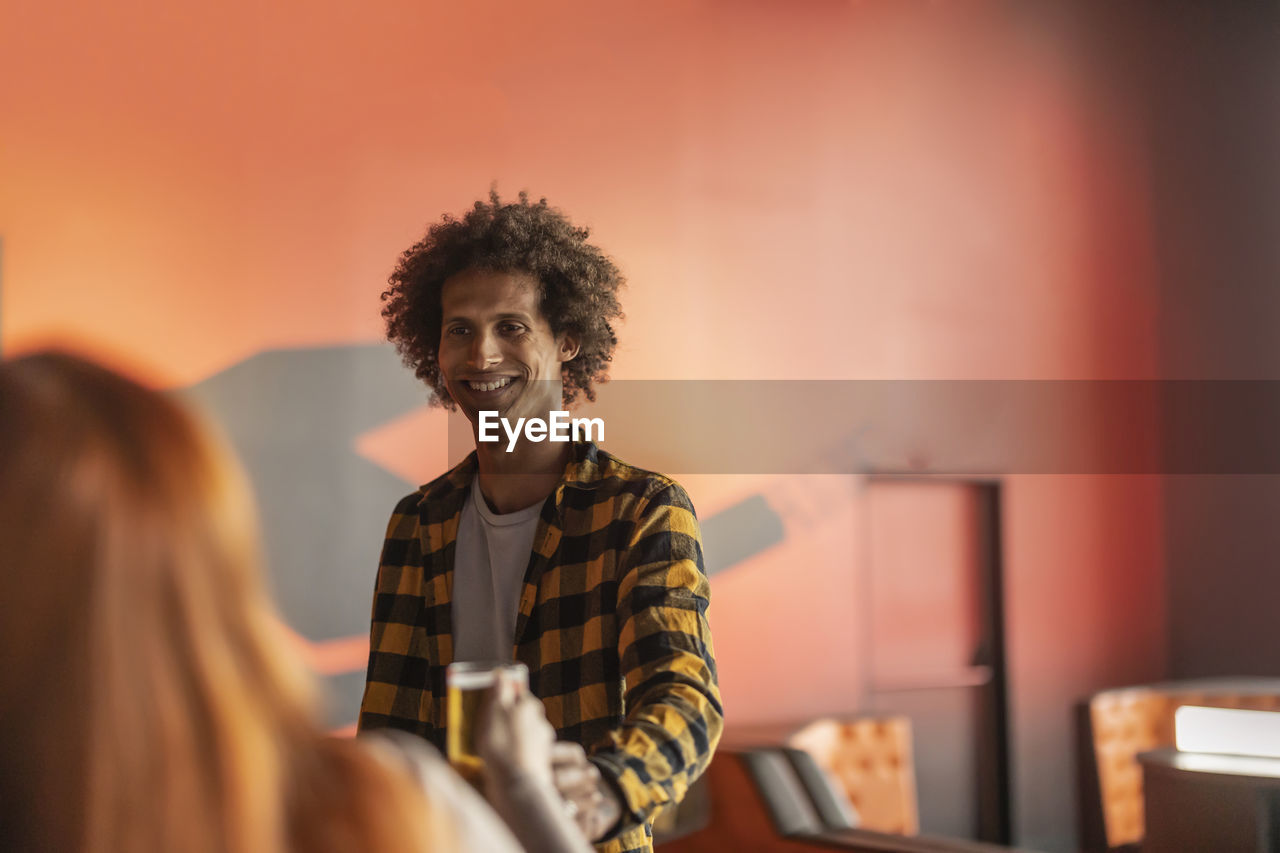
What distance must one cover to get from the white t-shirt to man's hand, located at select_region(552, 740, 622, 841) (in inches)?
19.6

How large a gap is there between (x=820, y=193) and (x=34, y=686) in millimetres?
4427

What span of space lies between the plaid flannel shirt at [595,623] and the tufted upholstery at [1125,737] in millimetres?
3975

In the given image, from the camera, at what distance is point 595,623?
155cm

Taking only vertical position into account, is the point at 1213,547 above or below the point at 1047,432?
below

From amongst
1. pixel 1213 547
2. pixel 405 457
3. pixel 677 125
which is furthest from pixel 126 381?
pixel 1213 547

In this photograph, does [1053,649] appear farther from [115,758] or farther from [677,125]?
[115,758]

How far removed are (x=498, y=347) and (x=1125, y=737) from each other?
4.24 meters

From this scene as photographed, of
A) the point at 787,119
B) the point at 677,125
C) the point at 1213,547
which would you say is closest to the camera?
the point at 677,125

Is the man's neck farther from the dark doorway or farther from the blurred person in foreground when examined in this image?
the dark doorway

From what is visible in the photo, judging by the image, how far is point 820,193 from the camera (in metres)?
4.78

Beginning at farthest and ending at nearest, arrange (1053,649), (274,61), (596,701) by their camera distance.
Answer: (1053,649), (274,61), (596,701)

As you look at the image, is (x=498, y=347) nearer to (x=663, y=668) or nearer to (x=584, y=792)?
(x=663, y=668)

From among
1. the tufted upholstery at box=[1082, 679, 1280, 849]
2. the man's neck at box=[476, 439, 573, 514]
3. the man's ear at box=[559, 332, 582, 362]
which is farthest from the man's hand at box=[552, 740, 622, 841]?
the tufted upholstery at box=[1082, 679, 1280, 849]
